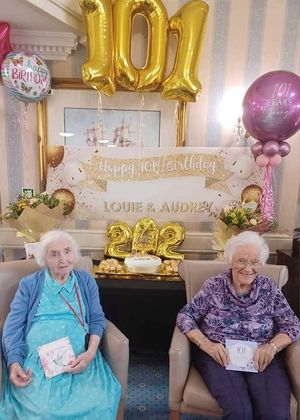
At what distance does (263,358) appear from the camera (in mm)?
1370

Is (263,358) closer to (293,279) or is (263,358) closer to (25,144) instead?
(293,279)

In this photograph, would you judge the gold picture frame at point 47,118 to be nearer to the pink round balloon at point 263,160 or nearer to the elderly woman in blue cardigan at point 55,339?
the pink round balloon at point 263,160

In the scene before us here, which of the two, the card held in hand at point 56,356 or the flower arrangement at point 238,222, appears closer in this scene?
the card held in hand at point 56,356

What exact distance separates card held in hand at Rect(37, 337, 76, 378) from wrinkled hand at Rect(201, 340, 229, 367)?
1.94ft

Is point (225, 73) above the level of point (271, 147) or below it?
Answer: above

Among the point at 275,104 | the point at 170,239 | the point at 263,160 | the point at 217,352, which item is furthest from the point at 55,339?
the point at 275,104

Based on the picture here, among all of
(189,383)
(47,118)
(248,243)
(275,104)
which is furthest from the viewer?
(47,118)

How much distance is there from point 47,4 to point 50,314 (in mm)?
1667

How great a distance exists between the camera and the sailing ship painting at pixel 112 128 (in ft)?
7.37

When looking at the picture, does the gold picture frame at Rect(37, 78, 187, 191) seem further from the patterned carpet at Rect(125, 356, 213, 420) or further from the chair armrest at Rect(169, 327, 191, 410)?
the patterned carpet at Rect(125, 356, 213, 420)

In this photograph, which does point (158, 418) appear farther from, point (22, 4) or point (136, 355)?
point (22, 4)

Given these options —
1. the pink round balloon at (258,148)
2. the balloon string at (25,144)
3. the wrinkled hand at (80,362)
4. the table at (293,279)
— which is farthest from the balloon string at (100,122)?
the table at (293,279)

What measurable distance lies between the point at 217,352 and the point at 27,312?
884mm

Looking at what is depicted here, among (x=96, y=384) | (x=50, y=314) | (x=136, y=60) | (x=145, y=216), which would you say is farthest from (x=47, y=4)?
(x=96, y=384)
